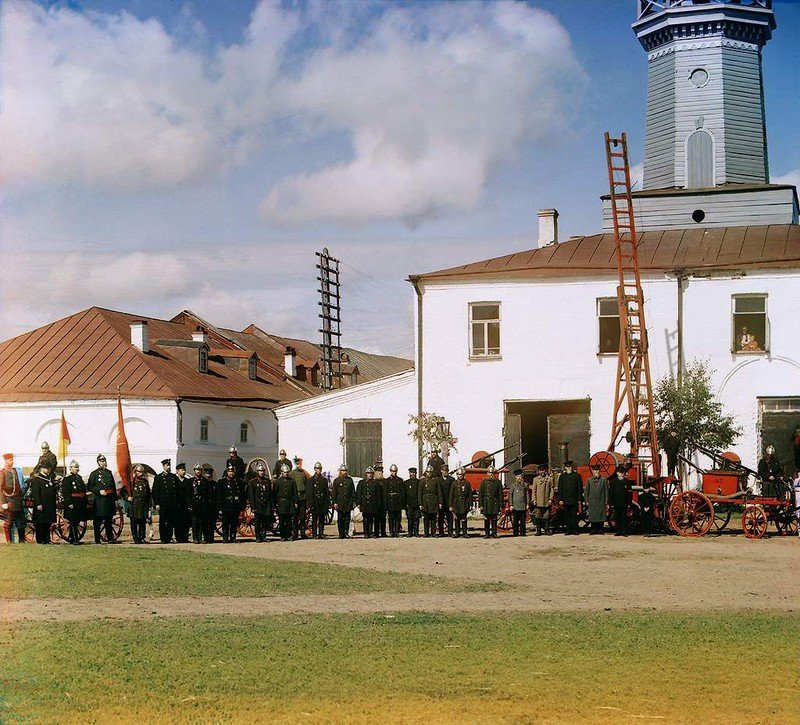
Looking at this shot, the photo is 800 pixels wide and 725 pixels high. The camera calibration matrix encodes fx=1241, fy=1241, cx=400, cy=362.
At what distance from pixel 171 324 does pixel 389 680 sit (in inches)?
1904

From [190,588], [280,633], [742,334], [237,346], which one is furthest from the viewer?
[237,346]

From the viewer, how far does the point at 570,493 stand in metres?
24.6

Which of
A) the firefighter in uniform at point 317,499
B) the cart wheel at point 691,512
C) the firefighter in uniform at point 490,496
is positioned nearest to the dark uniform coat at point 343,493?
the firefighter in uniform at point 317,499

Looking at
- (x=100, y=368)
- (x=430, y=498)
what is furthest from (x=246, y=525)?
(x=100, y=368)

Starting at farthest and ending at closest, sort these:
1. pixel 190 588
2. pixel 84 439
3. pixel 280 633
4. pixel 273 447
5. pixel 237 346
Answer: pixel 237 346 < pixel 273 447 < pixel 84 439 < pixel 190 588 < pixel 280 633

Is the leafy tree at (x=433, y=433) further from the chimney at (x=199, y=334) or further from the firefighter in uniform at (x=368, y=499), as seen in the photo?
the chimney at (x=199, y=334)

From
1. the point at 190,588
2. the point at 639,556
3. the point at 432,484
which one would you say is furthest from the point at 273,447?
the point at 190,588

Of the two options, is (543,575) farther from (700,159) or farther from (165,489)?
(700,159)

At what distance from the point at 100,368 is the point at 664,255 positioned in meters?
22.7

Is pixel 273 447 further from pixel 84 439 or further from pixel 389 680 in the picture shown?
pixel 389 680

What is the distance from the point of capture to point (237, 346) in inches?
2368

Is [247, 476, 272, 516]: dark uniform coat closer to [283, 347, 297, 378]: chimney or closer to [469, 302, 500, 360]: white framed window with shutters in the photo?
[469, 302, 500, 360]: white framed window with shutters

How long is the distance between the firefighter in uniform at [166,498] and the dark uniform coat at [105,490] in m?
0.81

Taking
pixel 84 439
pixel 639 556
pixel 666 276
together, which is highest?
pixel 666 276
